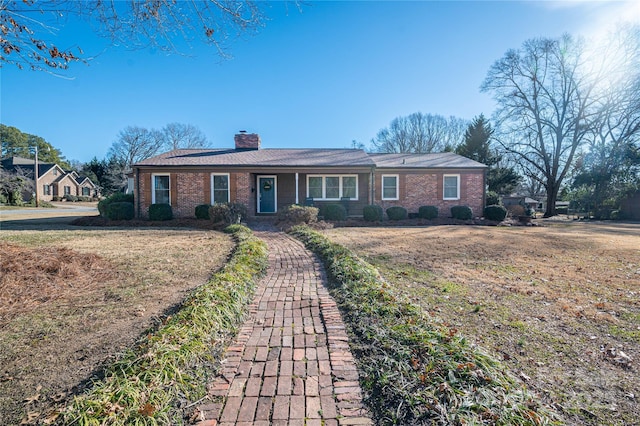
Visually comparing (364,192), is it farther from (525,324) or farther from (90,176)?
(90,176)

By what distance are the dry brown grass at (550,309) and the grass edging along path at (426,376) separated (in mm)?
421

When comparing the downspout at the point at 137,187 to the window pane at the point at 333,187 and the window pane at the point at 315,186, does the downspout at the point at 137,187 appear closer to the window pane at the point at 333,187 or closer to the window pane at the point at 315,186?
the window pane at the point at 315,186

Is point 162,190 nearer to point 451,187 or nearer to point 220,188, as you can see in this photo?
point 220,188

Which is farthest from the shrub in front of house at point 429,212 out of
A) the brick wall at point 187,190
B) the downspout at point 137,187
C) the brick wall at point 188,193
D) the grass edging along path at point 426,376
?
the downspout at point 137,187

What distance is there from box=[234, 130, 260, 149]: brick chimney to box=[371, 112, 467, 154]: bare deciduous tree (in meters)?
30.3

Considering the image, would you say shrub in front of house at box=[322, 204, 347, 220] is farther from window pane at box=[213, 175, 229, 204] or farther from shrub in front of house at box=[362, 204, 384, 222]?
window pane at box=[213, 175, 229, 204]

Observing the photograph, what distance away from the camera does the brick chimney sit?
763 inches

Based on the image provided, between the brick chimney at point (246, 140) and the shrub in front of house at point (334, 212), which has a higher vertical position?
the brick chimney at point (246, 140)

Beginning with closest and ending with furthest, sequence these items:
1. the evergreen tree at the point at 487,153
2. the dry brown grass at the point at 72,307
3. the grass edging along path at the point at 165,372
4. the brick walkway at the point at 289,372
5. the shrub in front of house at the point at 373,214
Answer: the grass edging along path at the point at 165,372
the brick walkway at the point at 289,372
the dry brown grass at the point at 72,307
the shrub in front of house at the point at 373,214
the evergreen tree at the point at 487,153

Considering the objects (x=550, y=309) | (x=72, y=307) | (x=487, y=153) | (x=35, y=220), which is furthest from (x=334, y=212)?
(x=487, y=153)

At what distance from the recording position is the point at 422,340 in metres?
2.65

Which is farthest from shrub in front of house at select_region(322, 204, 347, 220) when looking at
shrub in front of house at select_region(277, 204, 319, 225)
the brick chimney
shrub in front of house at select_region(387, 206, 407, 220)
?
the brick chimney

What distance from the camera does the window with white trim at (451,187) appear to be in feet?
57.2

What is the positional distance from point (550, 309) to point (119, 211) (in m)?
16.2
